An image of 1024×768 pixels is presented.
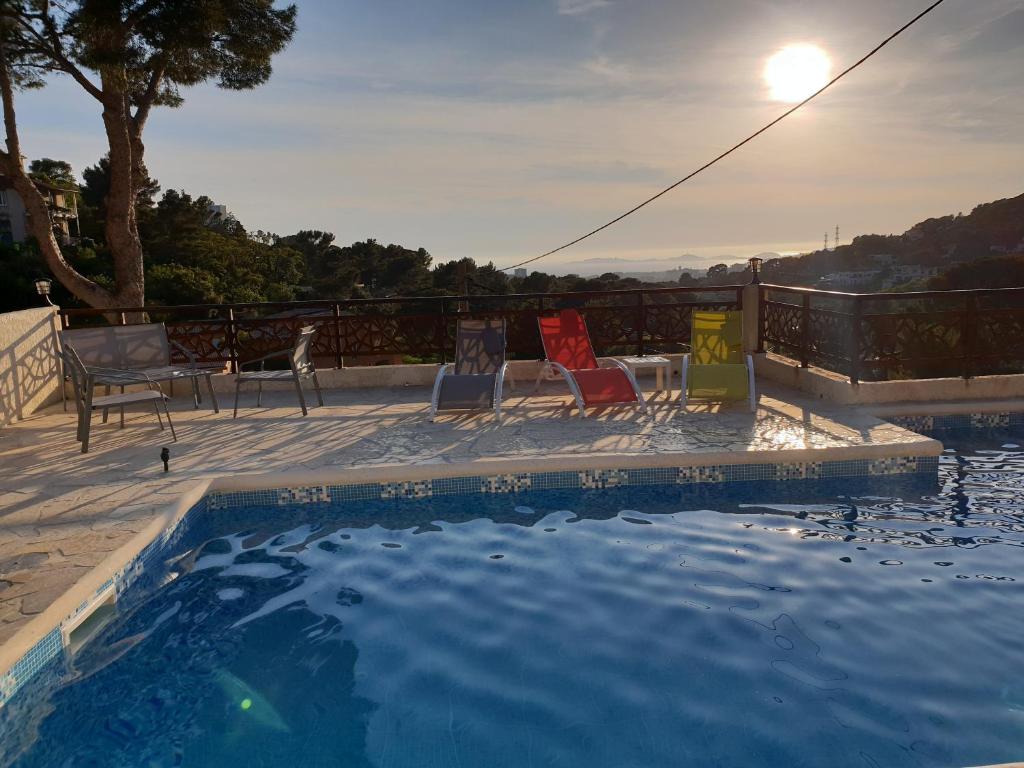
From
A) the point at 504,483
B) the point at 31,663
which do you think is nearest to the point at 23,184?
the point at 504,483

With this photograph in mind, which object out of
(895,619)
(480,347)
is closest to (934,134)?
(480,347)

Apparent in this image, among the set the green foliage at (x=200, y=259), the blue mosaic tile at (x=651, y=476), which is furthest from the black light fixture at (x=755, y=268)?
the green foliage at (x=200, y=259)

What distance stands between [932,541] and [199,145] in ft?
63.5

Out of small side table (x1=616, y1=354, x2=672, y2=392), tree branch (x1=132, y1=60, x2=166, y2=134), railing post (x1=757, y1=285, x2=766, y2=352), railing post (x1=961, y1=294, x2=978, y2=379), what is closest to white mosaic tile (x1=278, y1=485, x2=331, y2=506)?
small side table (x1=616, y1=354, x2=672, y2=392)

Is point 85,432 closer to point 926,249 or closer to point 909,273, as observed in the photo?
point 909,273

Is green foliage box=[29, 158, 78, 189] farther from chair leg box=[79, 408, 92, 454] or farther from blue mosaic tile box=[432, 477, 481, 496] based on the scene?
blue mosaic tile box=[432, 477, 481, 496]

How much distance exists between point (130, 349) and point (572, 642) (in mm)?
6246

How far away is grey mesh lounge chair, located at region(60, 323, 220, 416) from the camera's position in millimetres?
7641

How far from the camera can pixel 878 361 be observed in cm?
743

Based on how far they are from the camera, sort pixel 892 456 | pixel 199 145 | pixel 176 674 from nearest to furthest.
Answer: pixel 176 674 < pixel 892 456 < pixel 199 145

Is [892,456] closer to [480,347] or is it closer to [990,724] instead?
[990,724]

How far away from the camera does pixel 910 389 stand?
7406 millimetres

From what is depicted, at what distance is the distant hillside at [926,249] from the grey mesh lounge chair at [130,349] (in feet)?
67.2

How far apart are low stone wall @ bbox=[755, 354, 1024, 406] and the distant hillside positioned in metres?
16.5
